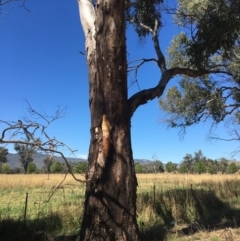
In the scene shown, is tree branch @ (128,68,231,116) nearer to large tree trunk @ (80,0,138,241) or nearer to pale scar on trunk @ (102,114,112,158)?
large tree trunk @ (80,0,138,241)

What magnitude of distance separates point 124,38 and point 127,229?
2884 millimetres

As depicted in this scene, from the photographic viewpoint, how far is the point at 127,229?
487 centimetres

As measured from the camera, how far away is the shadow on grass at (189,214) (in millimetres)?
7492

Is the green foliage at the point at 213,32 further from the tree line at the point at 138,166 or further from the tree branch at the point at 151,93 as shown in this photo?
the tree line at the point at 138,166

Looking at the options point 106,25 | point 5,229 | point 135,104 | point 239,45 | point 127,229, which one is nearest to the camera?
point 127,229

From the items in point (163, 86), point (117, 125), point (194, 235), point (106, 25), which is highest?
point (106, 25)

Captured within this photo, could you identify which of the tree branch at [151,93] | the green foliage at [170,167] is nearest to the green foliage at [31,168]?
the green foliage at [170,167]

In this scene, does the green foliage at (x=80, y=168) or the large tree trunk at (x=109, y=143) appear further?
the green foliage at (x=80, y=168)

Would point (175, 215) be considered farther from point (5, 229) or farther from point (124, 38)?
point (124, 38)

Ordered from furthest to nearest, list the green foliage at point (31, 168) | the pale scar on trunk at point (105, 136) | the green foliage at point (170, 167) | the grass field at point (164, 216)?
the green foliage at point (170, 167), the green foliage at point (31, 168), the grass field at point (164, 216), the pale scar on trunk at point (105, 136)

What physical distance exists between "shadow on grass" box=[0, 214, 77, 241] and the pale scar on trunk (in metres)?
1.93

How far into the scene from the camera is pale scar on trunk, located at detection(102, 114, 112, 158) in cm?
495

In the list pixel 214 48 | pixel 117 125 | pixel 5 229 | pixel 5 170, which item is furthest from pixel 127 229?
pixel 5 170

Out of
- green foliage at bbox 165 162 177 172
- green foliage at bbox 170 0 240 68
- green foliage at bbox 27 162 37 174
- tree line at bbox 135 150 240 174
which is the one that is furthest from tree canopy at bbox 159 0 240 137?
green foliage at bbox 165 162 177 172
